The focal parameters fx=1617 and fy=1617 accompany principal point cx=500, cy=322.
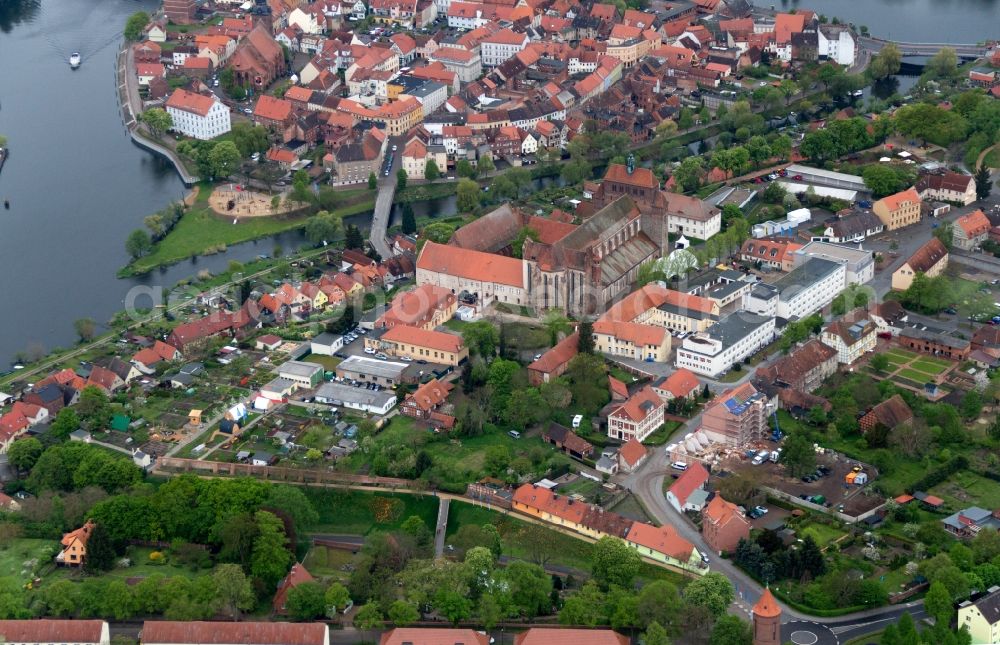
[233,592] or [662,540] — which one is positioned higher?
[662,540]

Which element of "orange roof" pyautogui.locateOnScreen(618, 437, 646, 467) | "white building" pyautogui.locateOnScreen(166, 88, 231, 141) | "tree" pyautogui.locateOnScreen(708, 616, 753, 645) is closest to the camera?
"tree" pyautogui.locateOnScreen(708, 616, 753, 645)

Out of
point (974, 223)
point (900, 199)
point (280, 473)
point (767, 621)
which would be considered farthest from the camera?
point (900, 199)

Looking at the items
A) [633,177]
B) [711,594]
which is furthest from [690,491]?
[633,177]

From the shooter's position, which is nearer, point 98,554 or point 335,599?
point 335,599

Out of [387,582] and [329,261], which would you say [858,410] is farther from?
[329,261]

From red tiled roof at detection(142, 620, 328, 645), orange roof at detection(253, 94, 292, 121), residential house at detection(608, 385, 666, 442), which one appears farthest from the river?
red tiled roof at detection(142, 620, 328, 645)

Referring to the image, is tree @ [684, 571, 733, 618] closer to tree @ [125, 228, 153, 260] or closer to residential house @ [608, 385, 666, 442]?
residential house @ [608, 385, 666, 442]

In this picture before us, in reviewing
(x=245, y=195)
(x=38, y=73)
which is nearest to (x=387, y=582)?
(x=245, y=195)

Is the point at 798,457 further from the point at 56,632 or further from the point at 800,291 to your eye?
the point at 56,632
